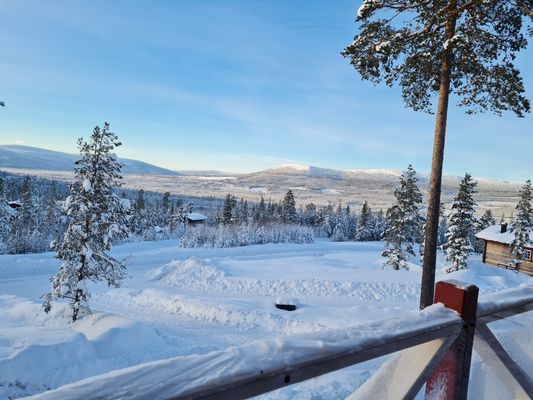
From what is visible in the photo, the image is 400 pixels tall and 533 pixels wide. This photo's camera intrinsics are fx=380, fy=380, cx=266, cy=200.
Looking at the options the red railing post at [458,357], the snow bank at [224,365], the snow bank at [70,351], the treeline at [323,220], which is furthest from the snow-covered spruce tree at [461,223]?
the treeline at [323,220]

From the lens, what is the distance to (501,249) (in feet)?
111

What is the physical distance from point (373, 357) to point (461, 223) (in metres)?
30.6

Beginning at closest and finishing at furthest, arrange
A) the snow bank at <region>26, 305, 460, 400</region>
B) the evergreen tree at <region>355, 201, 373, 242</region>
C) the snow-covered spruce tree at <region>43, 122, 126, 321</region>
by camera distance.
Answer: the snow bank at <region>26, 305, 460, 400</region> < the snow-covered spruce tree at <region>43, 122, 126, 321</region> < the evergreen tree at <region>355, 201, 373, 242</region>

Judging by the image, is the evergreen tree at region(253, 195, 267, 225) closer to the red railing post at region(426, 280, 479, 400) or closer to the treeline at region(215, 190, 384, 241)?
the treeline at region(215, 190, 384, 241)

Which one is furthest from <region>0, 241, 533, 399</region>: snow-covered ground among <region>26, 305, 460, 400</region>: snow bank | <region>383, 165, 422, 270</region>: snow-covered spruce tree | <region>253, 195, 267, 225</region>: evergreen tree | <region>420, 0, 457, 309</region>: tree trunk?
<region>253, 195, 267, 225</region>: evergreen tree

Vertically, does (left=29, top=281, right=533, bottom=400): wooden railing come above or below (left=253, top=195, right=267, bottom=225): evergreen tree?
above

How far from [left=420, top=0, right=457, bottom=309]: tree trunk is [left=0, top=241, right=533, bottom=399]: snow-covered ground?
2454mm

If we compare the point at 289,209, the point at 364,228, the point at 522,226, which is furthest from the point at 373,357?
the point at 364,228

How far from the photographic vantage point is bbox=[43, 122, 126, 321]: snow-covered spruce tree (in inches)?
547

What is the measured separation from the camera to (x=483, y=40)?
9.31m

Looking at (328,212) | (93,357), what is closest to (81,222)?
(93,357)

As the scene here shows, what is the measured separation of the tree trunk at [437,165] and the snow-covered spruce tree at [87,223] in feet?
35.4

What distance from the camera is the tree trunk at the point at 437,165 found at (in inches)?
364

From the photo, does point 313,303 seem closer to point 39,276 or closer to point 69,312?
point 69,312
